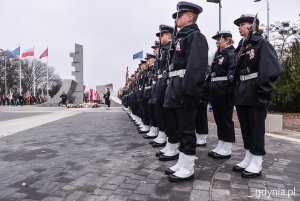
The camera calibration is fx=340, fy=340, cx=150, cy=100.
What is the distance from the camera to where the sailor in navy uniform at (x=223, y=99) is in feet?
17.7

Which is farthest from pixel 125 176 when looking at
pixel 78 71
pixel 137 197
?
pixel 78 71

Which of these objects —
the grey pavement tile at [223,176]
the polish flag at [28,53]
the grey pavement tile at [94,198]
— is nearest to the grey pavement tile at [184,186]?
the grey pavement tile at [223,176]

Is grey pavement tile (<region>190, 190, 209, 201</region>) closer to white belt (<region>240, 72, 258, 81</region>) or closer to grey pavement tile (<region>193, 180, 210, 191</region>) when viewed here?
grey pavement tile (<region>193, 180, 210, 191</region>)

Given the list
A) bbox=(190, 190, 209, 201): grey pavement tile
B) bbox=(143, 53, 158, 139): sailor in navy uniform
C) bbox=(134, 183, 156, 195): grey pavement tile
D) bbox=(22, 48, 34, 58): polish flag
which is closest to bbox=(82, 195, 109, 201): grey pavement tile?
bbox=(134, 183, 156, 195): grey pavement tile

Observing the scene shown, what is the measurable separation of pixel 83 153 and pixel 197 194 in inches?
110

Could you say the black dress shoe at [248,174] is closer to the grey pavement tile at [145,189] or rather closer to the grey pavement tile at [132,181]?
the grey pavement tile at [145,189]

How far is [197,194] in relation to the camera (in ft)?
12.0

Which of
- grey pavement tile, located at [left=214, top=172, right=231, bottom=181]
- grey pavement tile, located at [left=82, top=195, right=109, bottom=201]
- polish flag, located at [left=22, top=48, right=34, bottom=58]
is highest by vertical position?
polish flag, located at [left=22, top=48, right=34, bottom=58]

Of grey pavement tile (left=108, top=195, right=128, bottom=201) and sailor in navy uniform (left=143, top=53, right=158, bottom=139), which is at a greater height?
sailor in navy uniform (left=143, top=53, right=158, bottom=139)

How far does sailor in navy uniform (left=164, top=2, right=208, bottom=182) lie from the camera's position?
4.12 m

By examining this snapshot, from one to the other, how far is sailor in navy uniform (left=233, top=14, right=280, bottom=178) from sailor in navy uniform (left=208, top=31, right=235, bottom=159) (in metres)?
0.70

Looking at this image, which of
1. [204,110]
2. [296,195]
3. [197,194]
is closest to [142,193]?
[197,194]

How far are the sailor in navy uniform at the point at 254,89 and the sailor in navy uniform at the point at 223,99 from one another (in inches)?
27.4

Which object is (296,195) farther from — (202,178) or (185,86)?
(185,86)
